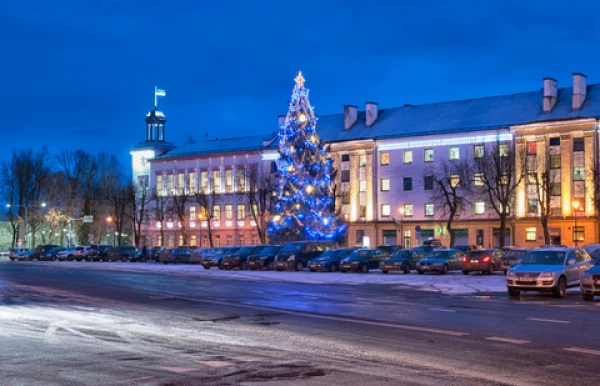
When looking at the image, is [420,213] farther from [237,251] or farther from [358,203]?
[237,251]

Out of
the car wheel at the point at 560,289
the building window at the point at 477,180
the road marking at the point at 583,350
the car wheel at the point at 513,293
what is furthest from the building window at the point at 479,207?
the road marking at the point at 583,350

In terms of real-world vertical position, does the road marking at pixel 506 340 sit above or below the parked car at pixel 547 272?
below

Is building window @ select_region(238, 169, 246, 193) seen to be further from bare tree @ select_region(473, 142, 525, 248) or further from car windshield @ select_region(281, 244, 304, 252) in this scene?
car windshield @ select_region(281, 244, 304, 252)

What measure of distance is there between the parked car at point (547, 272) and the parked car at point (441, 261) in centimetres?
1517

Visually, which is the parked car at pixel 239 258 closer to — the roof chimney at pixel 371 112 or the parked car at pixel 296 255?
the parked car at pixel 296 255

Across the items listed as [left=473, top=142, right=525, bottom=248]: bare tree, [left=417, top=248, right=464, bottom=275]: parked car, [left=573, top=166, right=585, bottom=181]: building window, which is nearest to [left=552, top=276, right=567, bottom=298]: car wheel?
[left=417, top=248, right=464, bottom=275]: parked car

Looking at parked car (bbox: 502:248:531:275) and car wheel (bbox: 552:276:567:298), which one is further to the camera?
parked car (bbox: 502:248:531:275)

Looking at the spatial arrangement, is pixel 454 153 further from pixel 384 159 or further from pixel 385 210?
pixel 385 210

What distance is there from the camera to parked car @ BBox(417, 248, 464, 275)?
142 feet

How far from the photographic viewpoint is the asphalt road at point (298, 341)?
1104 cm

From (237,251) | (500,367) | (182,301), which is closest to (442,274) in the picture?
(237,251)

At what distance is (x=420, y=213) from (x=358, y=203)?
720cm

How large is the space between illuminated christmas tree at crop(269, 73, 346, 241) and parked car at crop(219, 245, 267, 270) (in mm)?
7615

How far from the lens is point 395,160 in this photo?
81.4 meters
